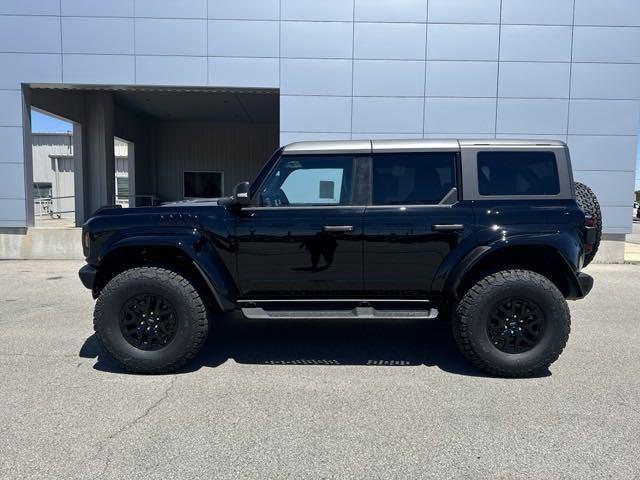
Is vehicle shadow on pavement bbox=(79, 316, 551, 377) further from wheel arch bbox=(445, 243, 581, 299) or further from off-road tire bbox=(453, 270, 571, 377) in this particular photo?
wheel arch bbox=(445, 243, 581, 299)

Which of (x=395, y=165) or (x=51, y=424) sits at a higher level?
(x=395, y=165)

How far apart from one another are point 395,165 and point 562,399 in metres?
2.27

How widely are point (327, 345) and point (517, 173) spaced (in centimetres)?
244

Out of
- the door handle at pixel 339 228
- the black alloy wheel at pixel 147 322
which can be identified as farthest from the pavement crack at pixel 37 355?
the door handle at pixel 339 228

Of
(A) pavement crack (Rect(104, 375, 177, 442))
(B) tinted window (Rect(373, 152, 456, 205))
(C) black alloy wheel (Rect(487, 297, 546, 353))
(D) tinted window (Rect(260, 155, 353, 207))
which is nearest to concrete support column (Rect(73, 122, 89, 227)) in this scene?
(D) tinted window (Rect(260, 155, 353, 207))

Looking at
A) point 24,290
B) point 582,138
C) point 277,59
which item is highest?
point 277,59

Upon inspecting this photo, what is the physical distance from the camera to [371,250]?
401 centimetres

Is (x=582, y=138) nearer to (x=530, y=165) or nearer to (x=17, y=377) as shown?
(x=530, y=165)

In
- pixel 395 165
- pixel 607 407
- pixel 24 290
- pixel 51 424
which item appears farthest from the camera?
pixel 24 290

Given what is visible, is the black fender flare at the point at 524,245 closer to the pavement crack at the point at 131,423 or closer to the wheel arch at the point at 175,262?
the wheel arch at the point at 175,262

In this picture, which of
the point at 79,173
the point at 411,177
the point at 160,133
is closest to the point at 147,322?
the point at 411,177

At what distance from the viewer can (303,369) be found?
165 inches

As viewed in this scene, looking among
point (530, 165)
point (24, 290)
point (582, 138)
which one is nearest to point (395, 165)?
point (530, 165)

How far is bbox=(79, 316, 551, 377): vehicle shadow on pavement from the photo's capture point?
14.3ft
